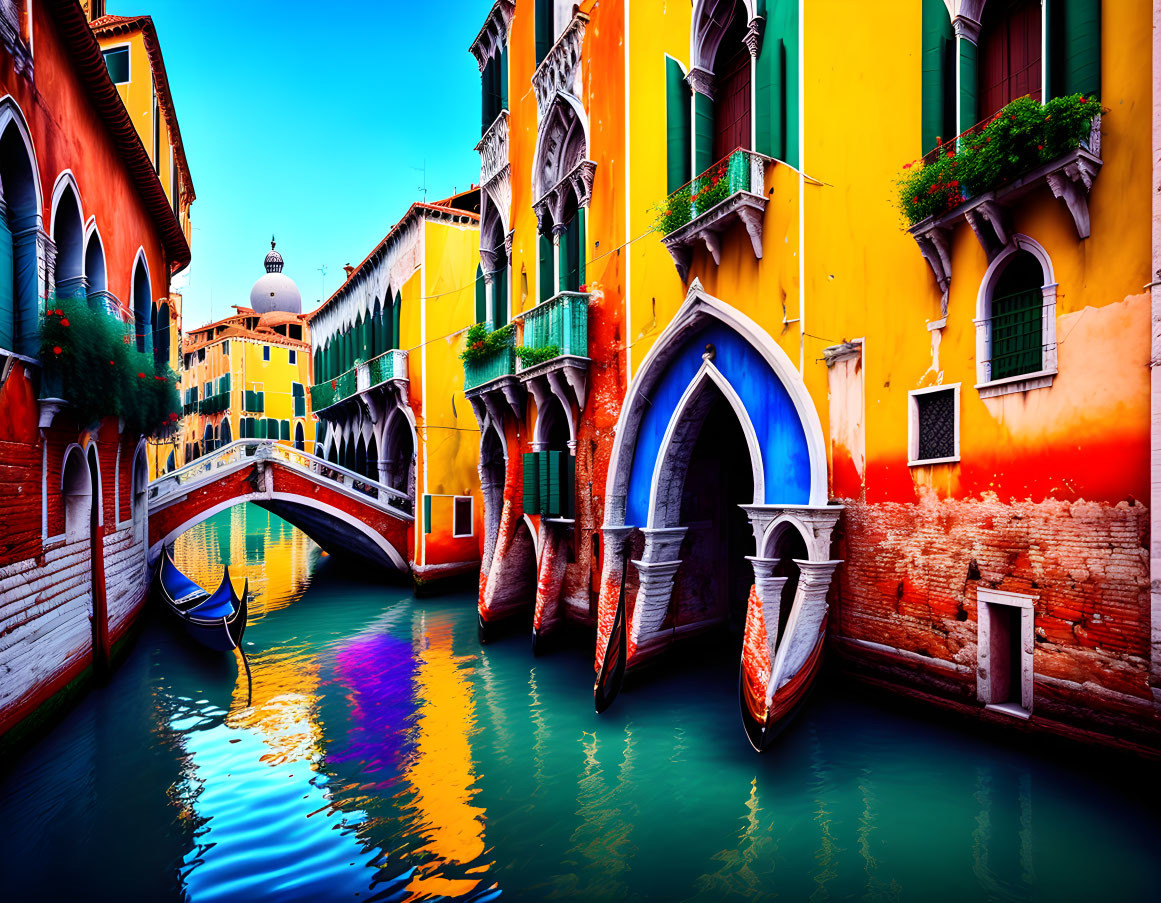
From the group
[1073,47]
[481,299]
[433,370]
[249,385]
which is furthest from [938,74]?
[249,385]

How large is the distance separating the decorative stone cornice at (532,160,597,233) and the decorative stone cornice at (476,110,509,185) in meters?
1.80

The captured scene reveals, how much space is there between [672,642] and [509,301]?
20.2 feet

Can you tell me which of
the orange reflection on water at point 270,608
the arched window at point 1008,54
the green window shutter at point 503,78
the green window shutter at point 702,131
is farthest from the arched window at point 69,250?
the arched window at point 1008,54

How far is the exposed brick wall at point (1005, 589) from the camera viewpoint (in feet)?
13.5

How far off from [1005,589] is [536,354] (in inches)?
241

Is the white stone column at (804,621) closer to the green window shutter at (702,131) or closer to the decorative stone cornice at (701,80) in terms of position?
the green window shutter at (702,131)

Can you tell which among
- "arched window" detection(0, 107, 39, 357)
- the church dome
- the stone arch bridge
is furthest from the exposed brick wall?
the church dome

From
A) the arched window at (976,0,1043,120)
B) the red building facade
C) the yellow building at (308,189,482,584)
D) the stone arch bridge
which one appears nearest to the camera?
the arched window at (976,0,1043,120)

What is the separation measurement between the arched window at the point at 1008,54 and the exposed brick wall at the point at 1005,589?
2783 millimetres

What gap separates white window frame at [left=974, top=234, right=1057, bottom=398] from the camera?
4426 mm

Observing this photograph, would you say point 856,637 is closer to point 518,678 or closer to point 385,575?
point 518,678

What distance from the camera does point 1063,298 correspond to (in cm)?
438

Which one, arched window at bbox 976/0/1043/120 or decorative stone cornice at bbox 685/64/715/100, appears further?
decorative stone cornice at bbox 685/64/715/100

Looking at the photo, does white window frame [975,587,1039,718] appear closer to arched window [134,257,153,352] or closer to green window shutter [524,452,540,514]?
green window shutter [524,452,540,514]
